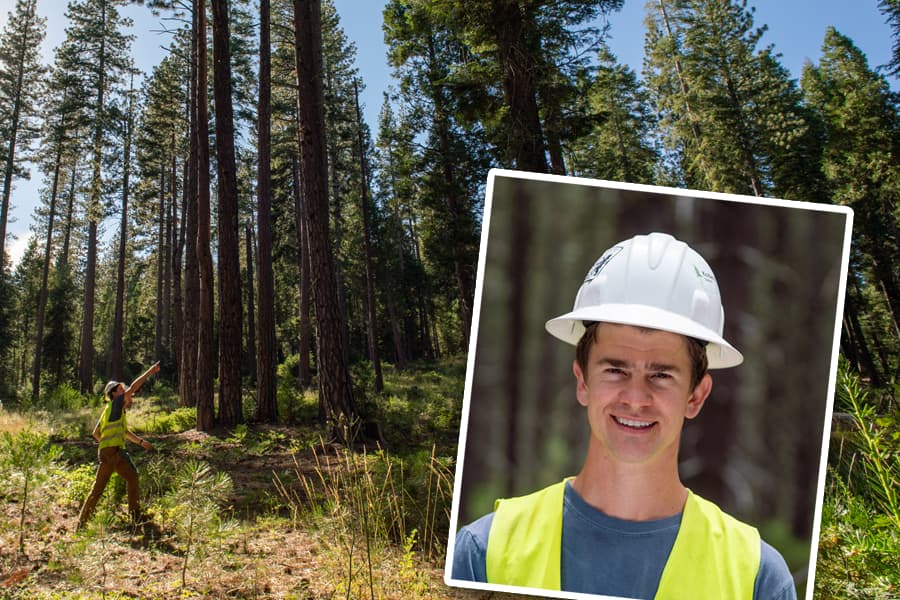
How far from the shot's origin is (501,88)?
349 inches

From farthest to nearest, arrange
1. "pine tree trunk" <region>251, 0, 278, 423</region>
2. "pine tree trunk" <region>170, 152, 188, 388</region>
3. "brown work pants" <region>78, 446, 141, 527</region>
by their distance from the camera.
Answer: "pine tree trunk" <region>170, 152, 188, 388</region>
"pine tree trunk" <region>251, 0, 278, 423</region>
"brown work pants" <region>78, 446, 141, 527</region>

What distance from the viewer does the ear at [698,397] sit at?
147 cm

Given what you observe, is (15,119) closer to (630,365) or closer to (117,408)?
(117,408)

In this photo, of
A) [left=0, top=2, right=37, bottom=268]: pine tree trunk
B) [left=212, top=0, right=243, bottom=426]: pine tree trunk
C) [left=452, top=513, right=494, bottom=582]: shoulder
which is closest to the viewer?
[left=452, top=513, right=494, bottom=582]: shoulder

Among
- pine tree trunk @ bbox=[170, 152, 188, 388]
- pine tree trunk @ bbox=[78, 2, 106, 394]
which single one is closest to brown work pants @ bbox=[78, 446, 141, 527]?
pine tree trunk @ bbox=[170, 152, 188, 388]

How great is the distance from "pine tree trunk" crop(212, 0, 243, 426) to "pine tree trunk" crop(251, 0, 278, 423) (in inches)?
27.8

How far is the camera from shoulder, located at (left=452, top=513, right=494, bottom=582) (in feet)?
5.18

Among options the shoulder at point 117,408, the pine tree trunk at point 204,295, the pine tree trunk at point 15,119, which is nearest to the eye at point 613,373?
the shoulder at point 117,408

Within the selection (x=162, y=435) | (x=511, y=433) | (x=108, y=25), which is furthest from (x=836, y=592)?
(x=108, y=25)

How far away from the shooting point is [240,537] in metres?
5.33

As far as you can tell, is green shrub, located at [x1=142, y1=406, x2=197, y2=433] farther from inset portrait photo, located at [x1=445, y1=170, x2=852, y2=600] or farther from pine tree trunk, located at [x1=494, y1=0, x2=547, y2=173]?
inset portrait photo, located at [x1=445, y1=170, x2=852, y2=600]

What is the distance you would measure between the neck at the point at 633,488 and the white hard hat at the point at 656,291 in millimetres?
353

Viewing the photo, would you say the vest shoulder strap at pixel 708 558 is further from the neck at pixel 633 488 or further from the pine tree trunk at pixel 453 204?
the pine tree trunk at pixel 453 204

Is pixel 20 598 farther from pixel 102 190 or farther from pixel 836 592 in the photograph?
pixel 102 190
